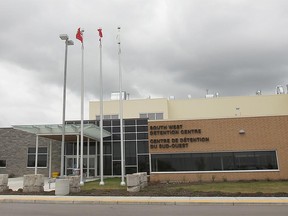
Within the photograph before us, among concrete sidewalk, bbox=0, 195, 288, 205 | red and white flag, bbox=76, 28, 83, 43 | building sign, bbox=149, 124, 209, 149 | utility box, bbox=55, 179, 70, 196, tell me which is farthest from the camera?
building sign, bbox=149, 124, 209, 149

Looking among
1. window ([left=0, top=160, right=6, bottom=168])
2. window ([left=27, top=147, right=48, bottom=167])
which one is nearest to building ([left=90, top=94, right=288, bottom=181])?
window ([left=27, top=147, right=48, bottom=167])

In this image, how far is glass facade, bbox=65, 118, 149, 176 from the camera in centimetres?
3841

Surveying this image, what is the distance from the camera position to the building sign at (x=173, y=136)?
29.2m

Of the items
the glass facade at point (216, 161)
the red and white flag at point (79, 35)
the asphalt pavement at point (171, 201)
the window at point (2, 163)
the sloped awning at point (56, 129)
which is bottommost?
the asphalt pavement at point (171, 201)

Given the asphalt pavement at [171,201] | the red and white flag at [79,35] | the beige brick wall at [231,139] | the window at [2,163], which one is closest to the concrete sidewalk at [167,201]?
the asphalt pavement at [171,201]

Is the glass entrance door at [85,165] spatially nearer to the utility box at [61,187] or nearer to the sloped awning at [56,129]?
the sloped awning at [56,129]

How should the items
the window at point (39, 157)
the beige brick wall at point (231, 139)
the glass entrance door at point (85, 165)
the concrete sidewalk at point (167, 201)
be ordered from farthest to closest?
the window at point (39, 157) < the glass entrance door at point (85, 165) < the beige brick wall at point (231, 139) < the concrete sidewalk at point (167, 201)

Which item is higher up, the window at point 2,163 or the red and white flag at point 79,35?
the red and white flag at point 79,35

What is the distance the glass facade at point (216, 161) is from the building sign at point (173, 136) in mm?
956

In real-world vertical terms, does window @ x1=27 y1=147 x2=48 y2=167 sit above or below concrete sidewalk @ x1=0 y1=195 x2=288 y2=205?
above

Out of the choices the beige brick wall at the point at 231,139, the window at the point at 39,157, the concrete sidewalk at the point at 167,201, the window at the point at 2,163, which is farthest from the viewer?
the window at the point at 2,163

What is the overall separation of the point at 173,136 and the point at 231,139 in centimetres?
502

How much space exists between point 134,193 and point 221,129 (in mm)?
13294

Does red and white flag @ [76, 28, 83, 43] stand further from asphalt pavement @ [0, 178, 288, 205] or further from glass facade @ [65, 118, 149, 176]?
glass facade @ [65, 118, 149, 176]
